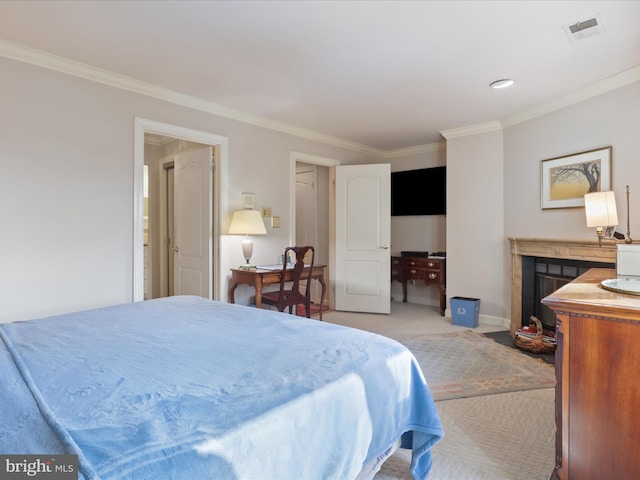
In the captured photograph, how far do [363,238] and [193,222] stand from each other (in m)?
2.25

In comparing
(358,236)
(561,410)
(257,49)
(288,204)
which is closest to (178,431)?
(561,410)

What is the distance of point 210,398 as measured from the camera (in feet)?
3.19

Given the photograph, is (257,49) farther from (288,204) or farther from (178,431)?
(178,431)

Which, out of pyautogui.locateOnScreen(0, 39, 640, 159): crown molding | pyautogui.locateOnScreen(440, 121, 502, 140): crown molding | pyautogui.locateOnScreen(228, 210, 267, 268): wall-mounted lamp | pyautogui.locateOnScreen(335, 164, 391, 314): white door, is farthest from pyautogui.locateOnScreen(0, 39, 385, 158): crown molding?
pyautogui.locateOnScreen(440, 121, 502, 140): crown molding

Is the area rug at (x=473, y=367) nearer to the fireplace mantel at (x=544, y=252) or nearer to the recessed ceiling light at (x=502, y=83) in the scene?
the fireplace mantel at (x=544, y=252)

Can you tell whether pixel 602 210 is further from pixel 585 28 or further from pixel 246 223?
pixel 246 223

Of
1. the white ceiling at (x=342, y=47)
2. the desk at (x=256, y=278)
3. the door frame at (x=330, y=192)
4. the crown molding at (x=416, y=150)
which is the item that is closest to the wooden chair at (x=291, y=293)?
the desk at (x=256, y=278)

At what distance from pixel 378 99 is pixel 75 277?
3.04m

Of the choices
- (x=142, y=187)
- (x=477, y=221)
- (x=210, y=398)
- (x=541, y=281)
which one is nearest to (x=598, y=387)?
(x=210, y=398)

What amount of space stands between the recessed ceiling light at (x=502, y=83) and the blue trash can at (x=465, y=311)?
2351 millimetres

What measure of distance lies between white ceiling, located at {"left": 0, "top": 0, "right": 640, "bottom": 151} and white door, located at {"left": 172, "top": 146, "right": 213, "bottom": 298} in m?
0.78

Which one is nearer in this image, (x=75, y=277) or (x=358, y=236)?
(x=75, y=277)

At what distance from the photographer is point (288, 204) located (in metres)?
4.46

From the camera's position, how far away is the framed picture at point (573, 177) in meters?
3.13
